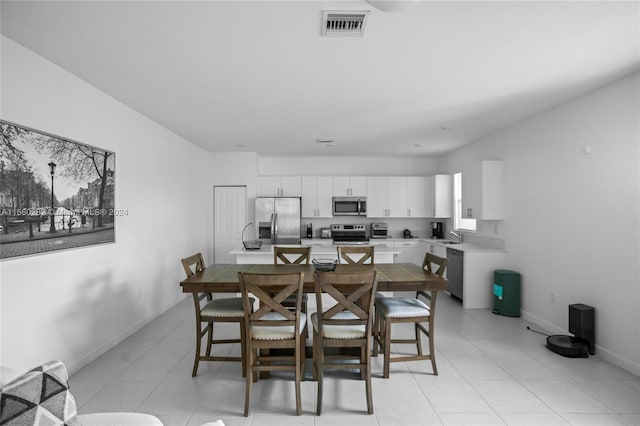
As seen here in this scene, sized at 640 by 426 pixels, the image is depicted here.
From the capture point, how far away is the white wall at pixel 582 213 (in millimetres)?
3115

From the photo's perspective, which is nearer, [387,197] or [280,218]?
[280,218]

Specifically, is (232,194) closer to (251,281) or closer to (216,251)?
(216,251)

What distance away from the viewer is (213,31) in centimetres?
231

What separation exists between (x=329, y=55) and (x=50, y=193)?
8.29ft

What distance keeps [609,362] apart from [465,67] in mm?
3125

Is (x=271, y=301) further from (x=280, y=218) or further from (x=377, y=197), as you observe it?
(x=377, y=197)

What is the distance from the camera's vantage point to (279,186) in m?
7.34

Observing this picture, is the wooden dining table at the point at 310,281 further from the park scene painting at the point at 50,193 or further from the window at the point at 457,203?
the window at the point at 457,203

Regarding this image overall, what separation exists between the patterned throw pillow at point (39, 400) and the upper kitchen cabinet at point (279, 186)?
19.8 ft

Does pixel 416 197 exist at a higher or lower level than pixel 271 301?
→ higher

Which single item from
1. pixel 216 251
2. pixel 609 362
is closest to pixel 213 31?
pixel 609 362

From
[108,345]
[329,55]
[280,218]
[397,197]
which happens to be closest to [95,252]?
[108,345]

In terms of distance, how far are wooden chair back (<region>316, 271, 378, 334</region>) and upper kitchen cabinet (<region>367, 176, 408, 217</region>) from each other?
4.98m

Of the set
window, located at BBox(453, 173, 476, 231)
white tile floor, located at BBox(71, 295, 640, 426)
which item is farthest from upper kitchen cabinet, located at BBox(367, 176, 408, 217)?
white tile floor, located at BBox(71, 295, 640, 426)
